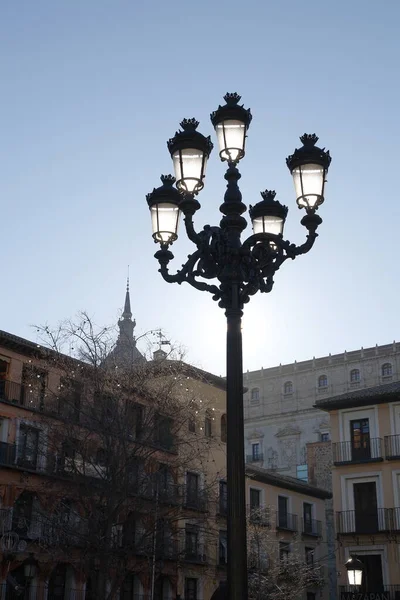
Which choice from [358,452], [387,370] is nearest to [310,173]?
[358,452]

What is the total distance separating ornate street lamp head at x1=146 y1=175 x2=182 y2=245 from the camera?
9.12 m

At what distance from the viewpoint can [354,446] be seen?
123ft

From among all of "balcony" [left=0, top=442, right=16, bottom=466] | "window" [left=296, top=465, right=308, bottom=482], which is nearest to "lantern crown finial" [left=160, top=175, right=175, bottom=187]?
"balcony" [left=0, top=442, right=16, bottom=466]

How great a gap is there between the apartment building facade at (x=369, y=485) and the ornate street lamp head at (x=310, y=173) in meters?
28.1

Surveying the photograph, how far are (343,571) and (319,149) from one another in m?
30.1

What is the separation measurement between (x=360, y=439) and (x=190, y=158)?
1212 inches

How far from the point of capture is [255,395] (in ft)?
238

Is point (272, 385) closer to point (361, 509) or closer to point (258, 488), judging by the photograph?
point (258, 488)

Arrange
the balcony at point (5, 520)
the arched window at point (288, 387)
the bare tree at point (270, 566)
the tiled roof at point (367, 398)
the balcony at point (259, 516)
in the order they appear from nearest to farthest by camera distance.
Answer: the balcony at point (5, 520) < the bare tree at point (270, 566) < the tiled roof at point (367, 398) < the balcony at point (259, 516) < the arched window at point (288, 387)

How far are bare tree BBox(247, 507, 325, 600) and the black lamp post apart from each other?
87.8 feet

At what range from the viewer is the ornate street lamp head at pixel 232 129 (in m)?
8.87

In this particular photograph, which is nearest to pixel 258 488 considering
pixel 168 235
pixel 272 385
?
pixel 272 385

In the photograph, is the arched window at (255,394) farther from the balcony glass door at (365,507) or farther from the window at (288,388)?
the balcony glass door at (365,507)

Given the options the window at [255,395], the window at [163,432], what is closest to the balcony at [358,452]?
the window at [163,432]
